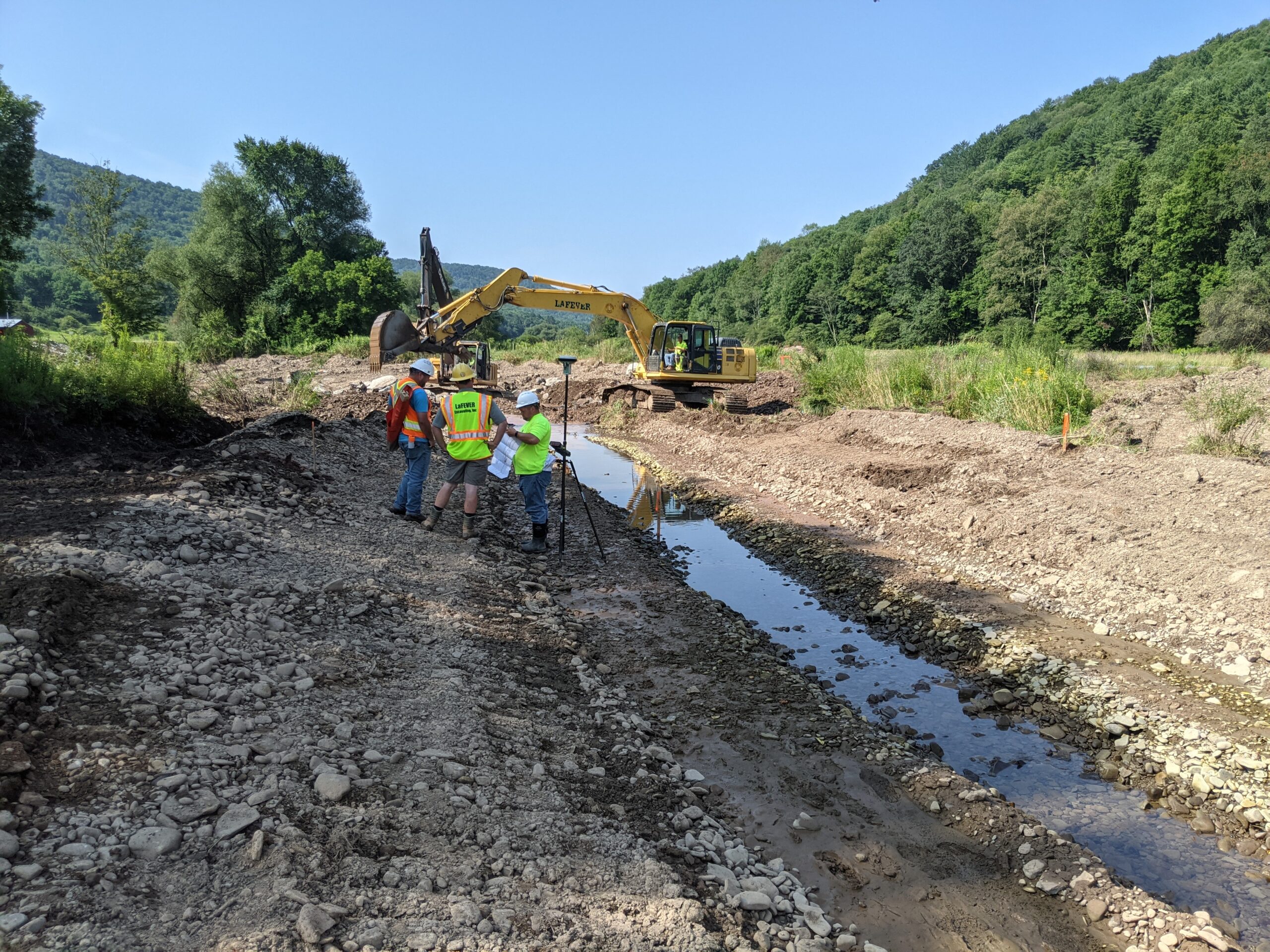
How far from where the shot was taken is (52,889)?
2.50m

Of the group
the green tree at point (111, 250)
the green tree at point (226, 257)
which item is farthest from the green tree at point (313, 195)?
the green tree at point (111, 250)

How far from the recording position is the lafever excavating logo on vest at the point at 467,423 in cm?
814

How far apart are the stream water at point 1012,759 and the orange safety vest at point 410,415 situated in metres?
3.58

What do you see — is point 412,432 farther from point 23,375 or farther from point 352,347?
point 352,347

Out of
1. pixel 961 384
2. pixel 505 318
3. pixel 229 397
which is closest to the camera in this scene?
pixel 229 397

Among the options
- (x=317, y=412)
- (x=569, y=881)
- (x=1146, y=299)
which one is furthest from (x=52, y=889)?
(x=1146, y=299)

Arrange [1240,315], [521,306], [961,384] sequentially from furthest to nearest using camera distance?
[1240,315] < [521,306] < [961,384]

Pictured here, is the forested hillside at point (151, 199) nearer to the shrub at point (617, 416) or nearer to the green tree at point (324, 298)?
the green tree at point (324, 298)

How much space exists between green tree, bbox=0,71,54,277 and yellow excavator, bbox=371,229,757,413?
1418cm

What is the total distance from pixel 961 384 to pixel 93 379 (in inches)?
612

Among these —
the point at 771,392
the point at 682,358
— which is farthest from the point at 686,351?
the point at 771,392

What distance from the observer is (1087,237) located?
50.4m

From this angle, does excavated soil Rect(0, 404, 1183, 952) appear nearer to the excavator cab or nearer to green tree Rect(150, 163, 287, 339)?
the excavator cab

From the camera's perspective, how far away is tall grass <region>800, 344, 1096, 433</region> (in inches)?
535
